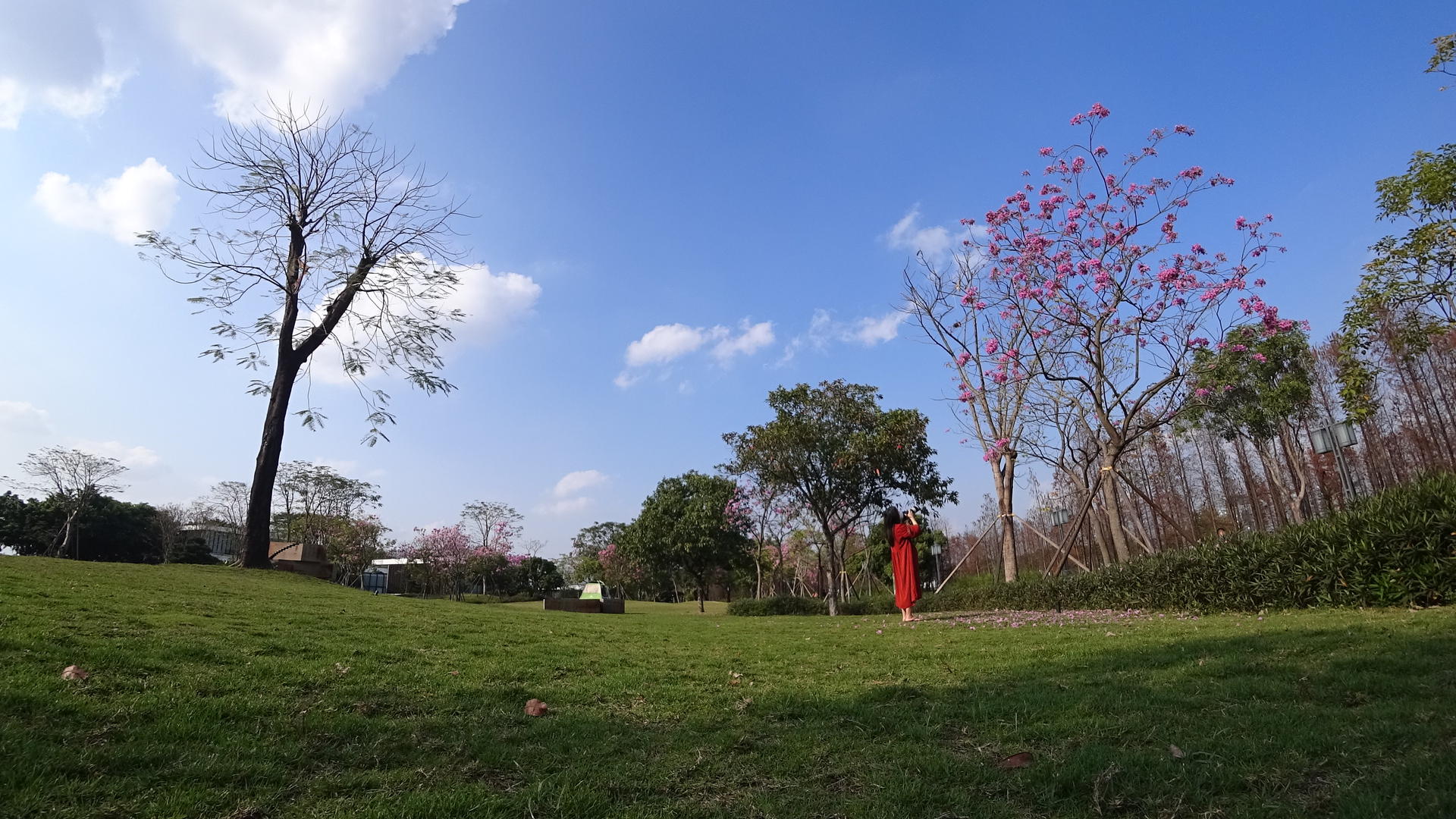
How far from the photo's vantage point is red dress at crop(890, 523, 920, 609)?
12.8 m

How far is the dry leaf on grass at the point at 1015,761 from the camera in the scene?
3281 mm

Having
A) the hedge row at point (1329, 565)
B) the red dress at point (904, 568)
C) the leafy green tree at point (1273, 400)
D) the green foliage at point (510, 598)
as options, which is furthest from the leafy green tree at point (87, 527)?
the leafy green tree at point (1273, 400)

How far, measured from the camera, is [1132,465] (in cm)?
2856

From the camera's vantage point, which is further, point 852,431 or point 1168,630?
point 852,431

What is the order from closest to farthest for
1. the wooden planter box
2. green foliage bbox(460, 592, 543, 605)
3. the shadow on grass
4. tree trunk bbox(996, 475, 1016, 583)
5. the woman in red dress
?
the shadow on grass → the woman in red dress → tree trunk bbox(996, 475, 1016, 583) → the wooden planter box → green foliage bbox(460, 592, 543, 605)

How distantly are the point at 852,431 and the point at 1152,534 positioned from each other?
20774mm

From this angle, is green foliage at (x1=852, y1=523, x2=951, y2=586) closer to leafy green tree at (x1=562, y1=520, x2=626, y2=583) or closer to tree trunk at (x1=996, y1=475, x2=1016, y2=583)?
tree trunk at (x1=996, y1=475, x2=1016, y2=583)

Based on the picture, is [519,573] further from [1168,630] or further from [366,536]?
[1168,630]

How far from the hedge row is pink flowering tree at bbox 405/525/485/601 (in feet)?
121

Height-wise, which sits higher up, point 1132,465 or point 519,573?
point 1132,465

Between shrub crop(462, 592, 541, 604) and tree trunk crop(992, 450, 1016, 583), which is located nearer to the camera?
tree trunk crop(992, 450, 1016, 583)

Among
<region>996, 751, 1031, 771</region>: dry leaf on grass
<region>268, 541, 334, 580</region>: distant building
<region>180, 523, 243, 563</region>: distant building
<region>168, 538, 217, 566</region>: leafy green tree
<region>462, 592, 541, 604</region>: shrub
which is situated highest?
<region>180, 523, 243, 563</region>: distant building

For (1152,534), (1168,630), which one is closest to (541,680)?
(1168,630)

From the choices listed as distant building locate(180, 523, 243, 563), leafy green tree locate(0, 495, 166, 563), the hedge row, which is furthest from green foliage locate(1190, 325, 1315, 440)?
distant building locate(180, 523, 243, 563)
